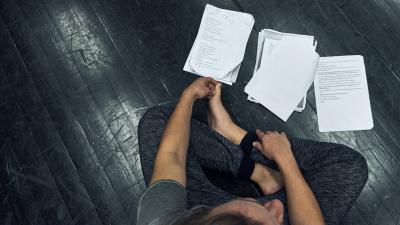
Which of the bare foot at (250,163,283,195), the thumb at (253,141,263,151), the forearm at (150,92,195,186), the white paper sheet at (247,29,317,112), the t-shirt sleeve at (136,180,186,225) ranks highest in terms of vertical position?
the white paper sheet at (247,29,317,112)

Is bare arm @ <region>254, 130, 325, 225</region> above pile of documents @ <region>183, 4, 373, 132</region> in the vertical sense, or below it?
below

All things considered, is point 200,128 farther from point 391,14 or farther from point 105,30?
point 391,14

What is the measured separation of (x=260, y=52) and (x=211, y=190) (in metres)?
0.67

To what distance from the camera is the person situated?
3.17ft

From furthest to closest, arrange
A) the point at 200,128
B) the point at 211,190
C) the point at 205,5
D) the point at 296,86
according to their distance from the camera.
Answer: the point at 205,5 < the point at 296,86 < the point at 200,128 < the point at 211,190

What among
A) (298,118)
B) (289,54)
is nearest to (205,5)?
(289,54)

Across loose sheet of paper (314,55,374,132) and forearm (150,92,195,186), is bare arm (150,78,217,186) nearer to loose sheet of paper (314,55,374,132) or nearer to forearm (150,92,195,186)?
→ forearm (150,92,195,186)

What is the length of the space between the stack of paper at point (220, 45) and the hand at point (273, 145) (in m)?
0.33

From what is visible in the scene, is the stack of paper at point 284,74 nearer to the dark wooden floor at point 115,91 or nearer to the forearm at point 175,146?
the dark wooden floor at point 115,91

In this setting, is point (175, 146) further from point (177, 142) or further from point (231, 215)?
point (231, 215)

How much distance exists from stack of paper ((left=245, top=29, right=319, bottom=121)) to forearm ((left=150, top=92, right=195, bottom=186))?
0.34 meters

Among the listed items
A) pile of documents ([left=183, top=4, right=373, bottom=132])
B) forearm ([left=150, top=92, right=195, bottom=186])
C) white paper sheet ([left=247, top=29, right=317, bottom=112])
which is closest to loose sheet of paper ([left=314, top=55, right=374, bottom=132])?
pile of documents ([left=183, top=4, right=373, bottom=132])

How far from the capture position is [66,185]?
1427mm

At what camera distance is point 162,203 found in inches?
35.2
